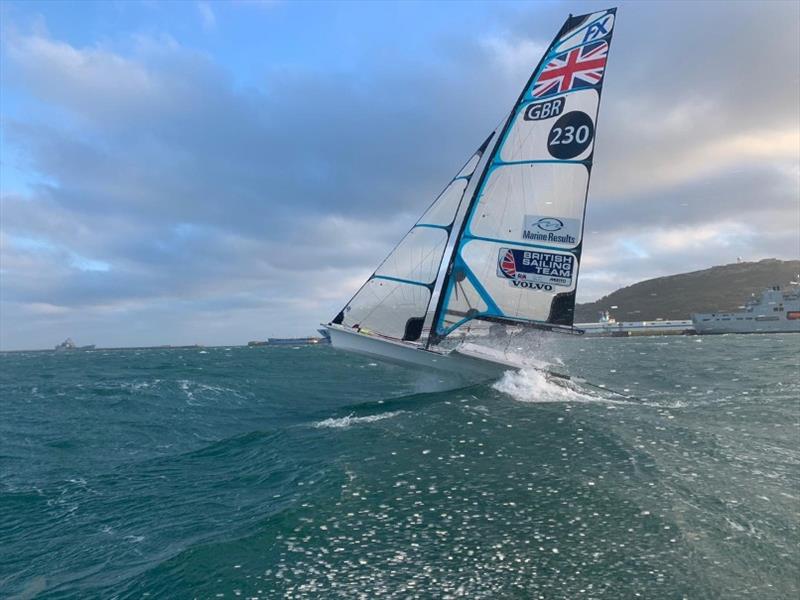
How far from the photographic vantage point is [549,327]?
1970 centimetres

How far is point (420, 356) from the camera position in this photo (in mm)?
18391

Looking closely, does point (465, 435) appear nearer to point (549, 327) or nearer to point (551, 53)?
point (549, 327)

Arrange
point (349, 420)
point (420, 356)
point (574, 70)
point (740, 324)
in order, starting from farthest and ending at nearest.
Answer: point (740, 324) → point (574, 70) → point (420, 356) → point (349, 420)

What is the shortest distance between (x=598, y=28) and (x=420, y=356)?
13.1m

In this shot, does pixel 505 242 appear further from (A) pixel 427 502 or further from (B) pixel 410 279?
(A) pixel 427 502

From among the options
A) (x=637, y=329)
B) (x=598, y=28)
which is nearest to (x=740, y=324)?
(x=637, y=329)

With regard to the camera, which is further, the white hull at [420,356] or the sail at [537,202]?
the sail at [537,202]

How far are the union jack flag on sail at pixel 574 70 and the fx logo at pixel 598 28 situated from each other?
0.29m

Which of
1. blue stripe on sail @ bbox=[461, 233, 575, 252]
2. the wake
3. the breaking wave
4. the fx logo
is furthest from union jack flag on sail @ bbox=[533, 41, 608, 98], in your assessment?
the breaking wave

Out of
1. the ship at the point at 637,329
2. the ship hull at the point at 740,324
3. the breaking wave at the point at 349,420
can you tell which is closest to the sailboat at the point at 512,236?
the breaking wave at the point at 349,420

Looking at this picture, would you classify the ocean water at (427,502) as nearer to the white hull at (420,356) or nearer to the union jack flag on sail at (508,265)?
the white hull at (420,356)

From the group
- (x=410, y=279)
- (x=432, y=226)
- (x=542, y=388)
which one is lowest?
(x=542, y=388)

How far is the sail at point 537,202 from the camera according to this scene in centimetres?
1933

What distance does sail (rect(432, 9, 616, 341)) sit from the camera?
19.3 meters
